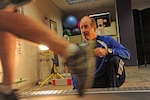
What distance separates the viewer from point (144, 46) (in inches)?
368

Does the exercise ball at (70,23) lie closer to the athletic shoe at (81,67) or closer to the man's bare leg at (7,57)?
the man's bare leg at (7,57)

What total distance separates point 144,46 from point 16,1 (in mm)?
8905

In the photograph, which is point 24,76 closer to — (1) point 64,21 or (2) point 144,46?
(1) point 64,21

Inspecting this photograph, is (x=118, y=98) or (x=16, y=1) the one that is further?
(x=118, y=98)

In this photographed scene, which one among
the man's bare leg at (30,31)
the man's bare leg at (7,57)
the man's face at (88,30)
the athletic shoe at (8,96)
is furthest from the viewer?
the man's face at (88,30)

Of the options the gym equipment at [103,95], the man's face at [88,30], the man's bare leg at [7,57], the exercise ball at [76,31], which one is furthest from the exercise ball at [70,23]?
the man's bare leg at [7,57]

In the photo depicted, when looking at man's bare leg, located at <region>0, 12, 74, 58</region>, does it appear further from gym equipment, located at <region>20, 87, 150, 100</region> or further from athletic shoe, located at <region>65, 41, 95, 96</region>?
gym equipment, located at <region>20, 87, 150, 100</region>

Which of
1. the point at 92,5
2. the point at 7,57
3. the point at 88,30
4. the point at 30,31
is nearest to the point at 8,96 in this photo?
the point at 7,57

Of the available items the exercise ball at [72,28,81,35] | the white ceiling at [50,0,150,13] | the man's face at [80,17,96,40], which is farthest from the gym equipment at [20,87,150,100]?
the exercise ball at [72,28,81,35]

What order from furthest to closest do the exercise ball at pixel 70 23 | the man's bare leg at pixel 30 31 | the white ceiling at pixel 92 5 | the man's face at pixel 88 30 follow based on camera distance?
the exercise ball at pixel 70 23 < the white ceiling at pixel 92 5 < the man's face at pixel 88 30 < the man's bare leg at pixel 30 31

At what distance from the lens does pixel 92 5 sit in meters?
9.02

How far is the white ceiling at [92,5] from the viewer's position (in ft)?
27.8

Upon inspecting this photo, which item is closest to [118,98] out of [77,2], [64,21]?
[77,2]

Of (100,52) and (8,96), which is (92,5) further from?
(8,96)
